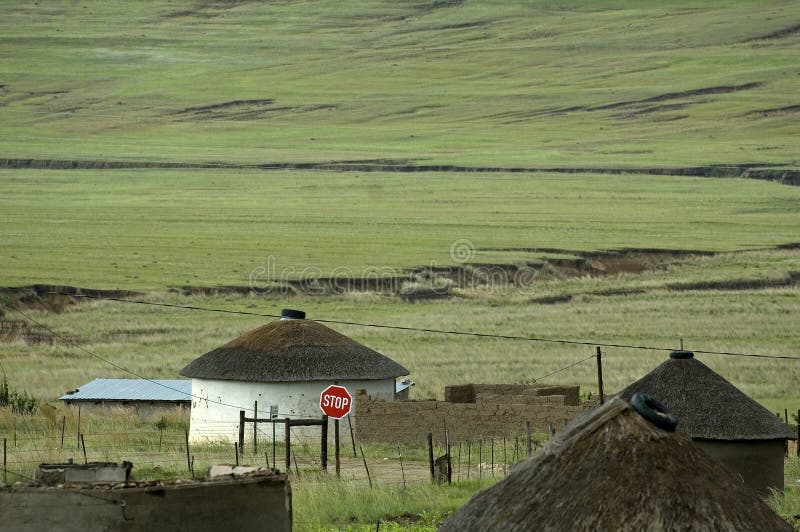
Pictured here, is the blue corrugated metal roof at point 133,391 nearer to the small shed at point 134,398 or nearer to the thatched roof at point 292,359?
the small shed at point 134,398

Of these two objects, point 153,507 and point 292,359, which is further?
point 292,359

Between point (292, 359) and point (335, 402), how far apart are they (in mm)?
3477

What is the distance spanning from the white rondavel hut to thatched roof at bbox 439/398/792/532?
21.2m

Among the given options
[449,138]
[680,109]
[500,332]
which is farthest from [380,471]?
[680,109]

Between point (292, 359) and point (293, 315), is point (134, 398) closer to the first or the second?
point (293, 315)

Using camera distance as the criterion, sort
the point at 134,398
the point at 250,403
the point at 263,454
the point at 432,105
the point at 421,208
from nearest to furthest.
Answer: the point at 263,454
the point at 250,403
the point at 134,398
the point at 421,208
the point at 432,105

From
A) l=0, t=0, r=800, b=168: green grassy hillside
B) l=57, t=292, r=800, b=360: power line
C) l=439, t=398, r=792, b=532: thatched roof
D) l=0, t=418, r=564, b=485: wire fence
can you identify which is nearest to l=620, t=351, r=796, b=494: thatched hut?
l=0, t=418, r=564, b=485: wire fence

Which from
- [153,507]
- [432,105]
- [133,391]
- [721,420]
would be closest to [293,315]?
[133,391]

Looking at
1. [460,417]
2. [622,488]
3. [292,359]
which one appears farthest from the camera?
[292,359]

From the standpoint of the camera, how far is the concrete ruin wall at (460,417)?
29875 mm

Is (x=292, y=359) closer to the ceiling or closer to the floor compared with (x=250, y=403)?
closer to the ceiling

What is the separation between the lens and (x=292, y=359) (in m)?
32.6

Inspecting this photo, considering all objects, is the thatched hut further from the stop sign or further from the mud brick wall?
the mud brick wall

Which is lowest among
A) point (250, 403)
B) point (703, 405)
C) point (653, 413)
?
point (653, 413)
